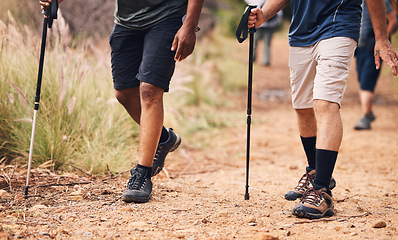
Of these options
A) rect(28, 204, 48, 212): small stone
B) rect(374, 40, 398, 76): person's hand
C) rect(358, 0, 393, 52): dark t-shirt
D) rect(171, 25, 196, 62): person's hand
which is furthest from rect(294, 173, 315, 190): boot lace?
rect(358, 0, 393, 52): dark t-shirt

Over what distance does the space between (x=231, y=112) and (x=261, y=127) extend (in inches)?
52.0

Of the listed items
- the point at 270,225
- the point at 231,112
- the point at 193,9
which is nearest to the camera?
the point at 270,225

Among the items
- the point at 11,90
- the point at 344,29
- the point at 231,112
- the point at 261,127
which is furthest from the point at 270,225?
the point at 231,112

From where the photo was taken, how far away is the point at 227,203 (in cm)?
339

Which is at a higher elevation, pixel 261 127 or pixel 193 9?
pixel 193 9

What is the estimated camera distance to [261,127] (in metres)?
7.52

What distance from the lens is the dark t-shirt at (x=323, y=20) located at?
122 inches

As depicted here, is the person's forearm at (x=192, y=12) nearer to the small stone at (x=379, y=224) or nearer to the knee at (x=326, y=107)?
the knee at (x=326, y=107)

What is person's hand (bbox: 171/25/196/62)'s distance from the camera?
3.12 metres

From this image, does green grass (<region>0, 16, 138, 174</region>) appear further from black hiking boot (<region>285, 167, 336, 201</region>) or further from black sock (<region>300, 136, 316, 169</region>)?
black sock (<region>300, 136, 316, 169</region>)

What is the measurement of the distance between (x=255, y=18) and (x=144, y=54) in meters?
0.88

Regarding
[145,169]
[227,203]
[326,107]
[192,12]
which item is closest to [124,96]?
[145,169]

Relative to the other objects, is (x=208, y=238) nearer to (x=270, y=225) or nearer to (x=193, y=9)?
(x=270, y=225)

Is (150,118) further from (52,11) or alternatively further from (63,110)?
(63,110)
